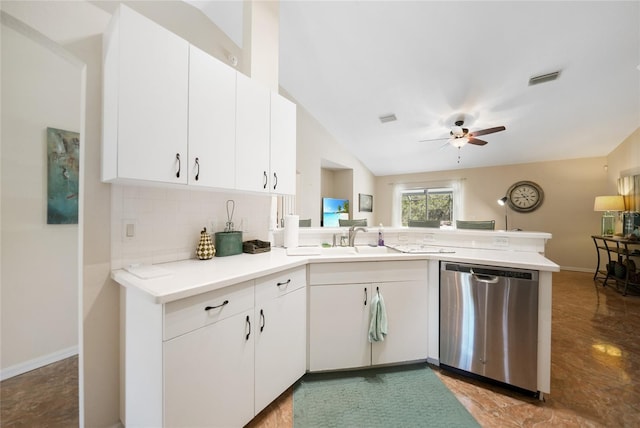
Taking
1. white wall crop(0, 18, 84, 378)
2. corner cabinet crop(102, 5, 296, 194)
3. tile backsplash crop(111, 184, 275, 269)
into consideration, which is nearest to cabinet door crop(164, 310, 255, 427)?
tile backsplash crop(111, 184, 275, 269)

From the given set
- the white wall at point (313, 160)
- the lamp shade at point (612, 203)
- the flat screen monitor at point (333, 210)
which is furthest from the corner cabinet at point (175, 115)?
the lamp shade at point (612, 203)

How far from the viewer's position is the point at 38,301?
1.88 m

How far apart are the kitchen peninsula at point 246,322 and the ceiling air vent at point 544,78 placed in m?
2.38

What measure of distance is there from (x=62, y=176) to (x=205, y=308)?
6.36ft

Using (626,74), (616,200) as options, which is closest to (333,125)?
(626,74)

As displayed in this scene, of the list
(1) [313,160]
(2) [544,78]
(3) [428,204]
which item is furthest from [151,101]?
(3) [428,204]

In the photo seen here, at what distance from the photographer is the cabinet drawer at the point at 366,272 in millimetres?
1729

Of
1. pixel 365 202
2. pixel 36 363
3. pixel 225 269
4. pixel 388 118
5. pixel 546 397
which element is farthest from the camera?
pixel 365 202

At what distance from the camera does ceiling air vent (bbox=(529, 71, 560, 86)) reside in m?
3.03

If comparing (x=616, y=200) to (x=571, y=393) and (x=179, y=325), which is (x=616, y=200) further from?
(x=179, y=325)

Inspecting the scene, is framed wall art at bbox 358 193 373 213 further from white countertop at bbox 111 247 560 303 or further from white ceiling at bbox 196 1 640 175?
white countertop at bbox 111 247 560 303

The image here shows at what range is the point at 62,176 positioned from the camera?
1.97m

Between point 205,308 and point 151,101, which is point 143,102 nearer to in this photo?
point 151,101

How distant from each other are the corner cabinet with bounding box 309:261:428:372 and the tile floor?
1.13 feet
